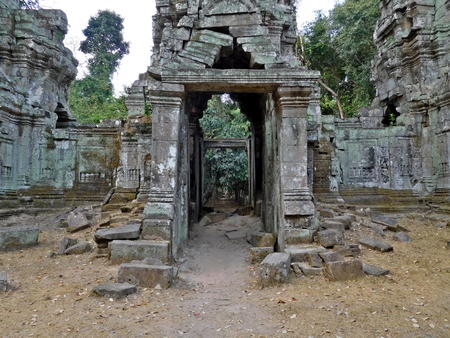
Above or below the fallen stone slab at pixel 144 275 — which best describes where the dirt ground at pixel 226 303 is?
below

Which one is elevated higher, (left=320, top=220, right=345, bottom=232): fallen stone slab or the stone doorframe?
the stone doorframe

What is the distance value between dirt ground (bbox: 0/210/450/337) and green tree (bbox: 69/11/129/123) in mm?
16414

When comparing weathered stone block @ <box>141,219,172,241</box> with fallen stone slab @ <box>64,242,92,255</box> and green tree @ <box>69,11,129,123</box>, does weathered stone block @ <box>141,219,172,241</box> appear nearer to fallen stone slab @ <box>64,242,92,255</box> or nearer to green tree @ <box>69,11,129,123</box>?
fallen stone slab @ <box>64,242,92,255</box>

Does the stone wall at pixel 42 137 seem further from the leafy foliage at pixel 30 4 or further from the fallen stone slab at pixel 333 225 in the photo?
the fallen stone slab at pixel 333 225

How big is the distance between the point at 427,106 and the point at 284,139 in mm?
7285

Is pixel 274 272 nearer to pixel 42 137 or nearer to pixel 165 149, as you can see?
pixel 165 149

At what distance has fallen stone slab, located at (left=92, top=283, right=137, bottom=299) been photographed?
4.11 meters

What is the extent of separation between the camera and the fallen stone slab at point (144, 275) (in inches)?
176

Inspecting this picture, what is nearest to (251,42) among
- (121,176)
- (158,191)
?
(158,191)

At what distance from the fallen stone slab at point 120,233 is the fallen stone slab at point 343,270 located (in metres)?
2.90

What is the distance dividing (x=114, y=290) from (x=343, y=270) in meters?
2.97

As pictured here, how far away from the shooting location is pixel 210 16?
6.18 meters

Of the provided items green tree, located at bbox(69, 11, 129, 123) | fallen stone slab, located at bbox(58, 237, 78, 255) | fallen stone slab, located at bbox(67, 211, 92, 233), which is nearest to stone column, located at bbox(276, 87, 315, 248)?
fallen stone slab, located at bbox(58, 237, 78, 255)

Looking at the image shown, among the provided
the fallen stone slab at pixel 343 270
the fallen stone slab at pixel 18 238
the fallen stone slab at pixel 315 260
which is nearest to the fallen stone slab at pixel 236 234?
the fallen stone slab at pixel 315 260
